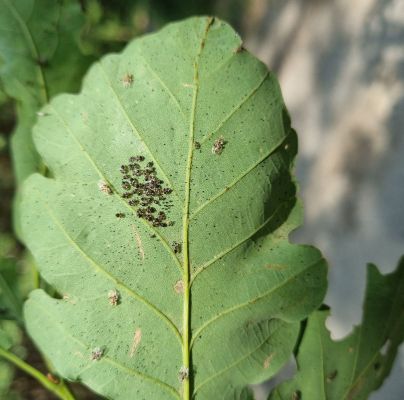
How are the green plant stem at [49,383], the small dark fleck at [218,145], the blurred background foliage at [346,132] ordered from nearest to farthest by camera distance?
1. the small dark fleck at [218,145]
2. the green plant stem at [49,383]
3. the blurred background foliage at [346,132]

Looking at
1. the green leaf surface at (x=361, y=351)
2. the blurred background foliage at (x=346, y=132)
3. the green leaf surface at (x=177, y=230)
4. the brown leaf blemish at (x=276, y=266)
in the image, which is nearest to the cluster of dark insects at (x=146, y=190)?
the green leaf surface at (x=177, y=230)

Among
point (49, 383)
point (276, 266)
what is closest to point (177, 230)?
point (276, 266)

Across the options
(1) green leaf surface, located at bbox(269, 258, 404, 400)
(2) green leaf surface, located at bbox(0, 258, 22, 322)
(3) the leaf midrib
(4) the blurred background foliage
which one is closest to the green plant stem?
(2) green leaf surface, located at bbox(0, 258, 22, 322)

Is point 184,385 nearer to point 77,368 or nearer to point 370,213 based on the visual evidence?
point 77,368

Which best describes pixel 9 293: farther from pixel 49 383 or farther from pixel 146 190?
pixel 146 190

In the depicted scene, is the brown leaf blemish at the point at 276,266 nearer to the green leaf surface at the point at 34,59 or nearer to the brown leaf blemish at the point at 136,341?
the brown leaf blemish at the point at 136,341

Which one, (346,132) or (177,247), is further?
(346,132)

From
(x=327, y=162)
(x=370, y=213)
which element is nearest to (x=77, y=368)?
(x=370, y=213)

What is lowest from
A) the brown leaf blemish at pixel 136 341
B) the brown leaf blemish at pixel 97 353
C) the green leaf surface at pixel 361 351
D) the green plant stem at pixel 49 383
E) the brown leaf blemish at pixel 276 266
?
the green plant stem at pixel 49 383
